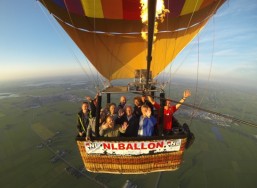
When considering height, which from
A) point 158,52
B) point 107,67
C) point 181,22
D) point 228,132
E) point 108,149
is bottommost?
point 228,132

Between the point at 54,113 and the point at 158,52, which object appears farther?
the point at 54,113

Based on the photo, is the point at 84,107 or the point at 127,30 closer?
the point at 84,107

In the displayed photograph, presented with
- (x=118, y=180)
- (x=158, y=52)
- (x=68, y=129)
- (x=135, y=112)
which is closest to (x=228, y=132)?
(x=118, y=180)

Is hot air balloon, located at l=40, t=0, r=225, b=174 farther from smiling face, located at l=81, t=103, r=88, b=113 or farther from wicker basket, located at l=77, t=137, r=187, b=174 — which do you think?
Answer: wicker basket, located at l=77, t=137, r=187, b=174

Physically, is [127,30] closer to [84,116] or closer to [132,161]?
[84,116]

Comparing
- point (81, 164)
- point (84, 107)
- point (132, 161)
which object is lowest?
point (81, 164)

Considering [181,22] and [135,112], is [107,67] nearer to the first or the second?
[181,22]

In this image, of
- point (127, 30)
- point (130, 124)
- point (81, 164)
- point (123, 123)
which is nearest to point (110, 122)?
point (123, 123)

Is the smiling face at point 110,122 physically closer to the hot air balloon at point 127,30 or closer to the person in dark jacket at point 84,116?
the person in dark jacket at point 84,116

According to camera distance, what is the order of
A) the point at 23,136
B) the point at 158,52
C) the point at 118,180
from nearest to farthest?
the point at 158,52 < the point at 118,180 < the point at 23,136
